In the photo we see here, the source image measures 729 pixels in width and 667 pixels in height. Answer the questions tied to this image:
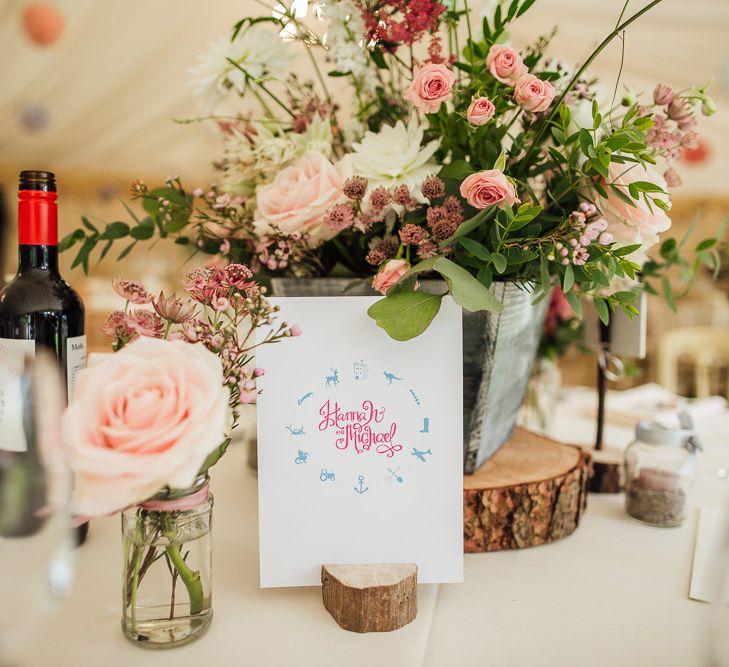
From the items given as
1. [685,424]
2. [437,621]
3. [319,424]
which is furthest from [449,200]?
[685,424]

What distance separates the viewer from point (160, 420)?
44 cm

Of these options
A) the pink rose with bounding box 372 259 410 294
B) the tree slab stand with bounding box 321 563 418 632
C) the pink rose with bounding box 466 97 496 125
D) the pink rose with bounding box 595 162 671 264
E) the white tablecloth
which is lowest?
the white tablecloth

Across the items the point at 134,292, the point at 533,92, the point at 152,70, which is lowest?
the point at 134,292

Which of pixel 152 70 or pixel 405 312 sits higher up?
pixel 152 70

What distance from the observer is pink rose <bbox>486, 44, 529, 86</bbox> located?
622 millimetres

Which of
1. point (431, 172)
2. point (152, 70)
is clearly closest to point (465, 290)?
point (431, 172)

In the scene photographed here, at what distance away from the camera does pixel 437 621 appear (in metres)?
0.62

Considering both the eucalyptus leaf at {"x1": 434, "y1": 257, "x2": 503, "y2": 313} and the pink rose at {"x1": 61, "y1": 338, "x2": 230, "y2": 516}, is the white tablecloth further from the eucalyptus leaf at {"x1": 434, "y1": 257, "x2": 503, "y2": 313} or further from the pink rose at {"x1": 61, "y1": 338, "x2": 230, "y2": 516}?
the eucalyptus leaf at {"x1": 434, "y1": 257, "x2": 503, "y2": 313}

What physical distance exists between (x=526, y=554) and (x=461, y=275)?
1.37 feet

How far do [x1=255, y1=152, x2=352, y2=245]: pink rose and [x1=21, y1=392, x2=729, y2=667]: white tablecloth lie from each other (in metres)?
0.42

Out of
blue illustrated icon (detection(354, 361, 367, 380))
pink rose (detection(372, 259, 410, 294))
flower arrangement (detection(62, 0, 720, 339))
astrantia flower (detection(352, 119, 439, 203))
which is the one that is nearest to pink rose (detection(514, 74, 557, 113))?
flower arrangement (detection(62, 0, 720, 339))

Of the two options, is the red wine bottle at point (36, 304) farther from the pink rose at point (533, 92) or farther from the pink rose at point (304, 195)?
the pink rose at point (533, 92)

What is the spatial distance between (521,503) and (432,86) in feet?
1.74

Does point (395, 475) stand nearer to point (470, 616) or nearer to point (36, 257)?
point (470, 616)
